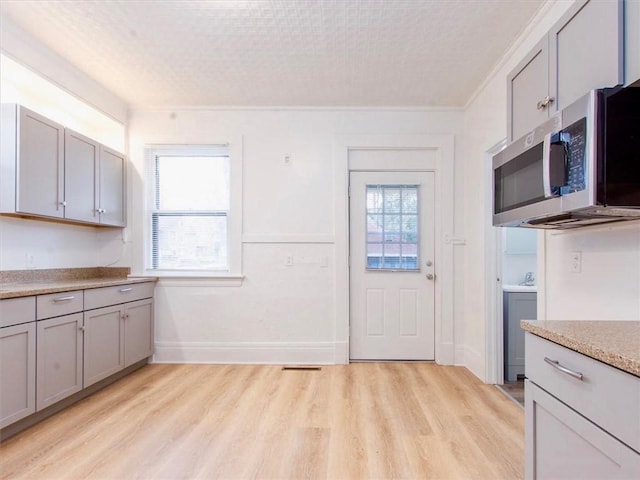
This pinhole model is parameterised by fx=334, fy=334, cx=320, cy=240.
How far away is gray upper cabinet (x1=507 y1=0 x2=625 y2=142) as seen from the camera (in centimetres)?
113

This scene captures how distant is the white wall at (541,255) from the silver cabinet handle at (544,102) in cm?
64

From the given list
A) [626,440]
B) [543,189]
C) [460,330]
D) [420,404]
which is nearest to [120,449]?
[420,404]

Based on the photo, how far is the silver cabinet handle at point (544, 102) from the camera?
4.83ft

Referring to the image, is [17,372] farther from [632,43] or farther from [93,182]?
[632,43]

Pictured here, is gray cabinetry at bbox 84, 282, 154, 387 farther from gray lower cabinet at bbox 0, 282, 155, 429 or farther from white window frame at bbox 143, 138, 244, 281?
white window frame at bbox 143, 138, 244, 281

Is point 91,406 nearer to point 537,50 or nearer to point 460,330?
point 460,330

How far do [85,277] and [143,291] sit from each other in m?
0.60

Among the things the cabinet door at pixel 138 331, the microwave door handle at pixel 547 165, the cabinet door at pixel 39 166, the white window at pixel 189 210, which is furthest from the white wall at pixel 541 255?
the cabinet door at pixel 39 166

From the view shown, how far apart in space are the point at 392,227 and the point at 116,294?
104 inches

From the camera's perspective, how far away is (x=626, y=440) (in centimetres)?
79

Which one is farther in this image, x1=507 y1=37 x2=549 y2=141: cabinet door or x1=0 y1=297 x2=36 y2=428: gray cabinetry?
x1=0 y1=297 x2=36 y2=428: gray cabinetry

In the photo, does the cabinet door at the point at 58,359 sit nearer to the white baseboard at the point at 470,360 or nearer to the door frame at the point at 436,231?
the door frame at the point at 436,231

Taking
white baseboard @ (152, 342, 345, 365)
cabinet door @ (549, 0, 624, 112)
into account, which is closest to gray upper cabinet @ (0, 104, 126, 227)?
white baseboard @ (152, 342, 345, 365)

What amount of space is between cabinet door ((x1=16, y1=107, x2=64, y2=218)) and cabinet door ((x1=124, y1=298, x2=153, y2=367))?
1012 mm
